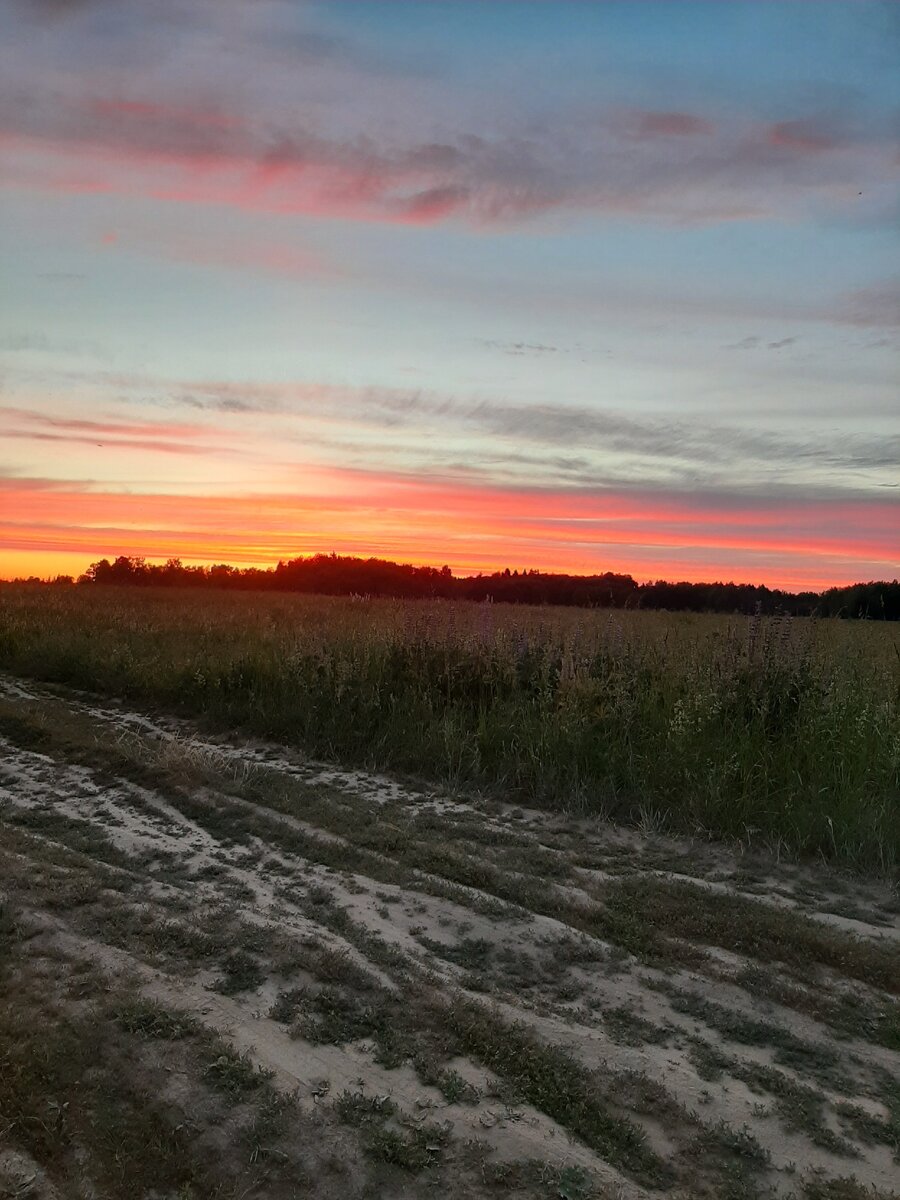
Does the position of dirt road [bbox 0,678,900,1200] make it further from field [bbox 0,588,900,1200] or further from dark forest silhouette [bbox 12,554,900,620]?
dark forest silhouette [bbox 12,554,900,620]

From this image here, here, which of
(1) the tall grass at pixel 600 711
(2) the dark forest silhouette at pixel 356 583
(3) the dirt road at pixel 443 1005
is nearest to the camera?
(3) the dirt road at pixel 443 1005

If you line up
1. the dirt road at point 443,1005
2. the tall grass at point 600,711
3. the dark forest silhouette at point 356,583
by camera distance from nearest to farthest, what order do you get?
the dirt road at point 443,1005
the tall grass at point 600,711
the dark forest silhouette at point 356,583

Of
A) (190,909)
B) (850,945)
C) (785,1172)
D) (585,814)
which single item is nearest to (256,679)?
(585,814)

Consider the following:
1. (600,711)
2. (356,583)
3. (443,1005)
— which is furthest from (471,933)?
(356,583)

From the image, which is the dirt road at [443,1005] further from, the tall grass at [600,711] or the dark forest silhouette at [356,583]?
the dark forest silhouette at [356,583]

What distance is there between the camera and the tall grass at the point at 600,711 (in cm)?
564

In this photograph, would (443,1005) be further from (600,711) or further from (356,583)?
(356,583)

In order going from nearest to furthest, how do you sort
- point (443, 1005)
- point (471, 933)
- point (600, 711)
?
point (443, 1005)
point (471, 933)
point (600, 711)

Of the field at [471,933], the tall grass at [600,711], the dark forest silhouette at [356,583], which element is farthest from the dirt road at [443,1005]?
the dark forest silhouette at [356,583]

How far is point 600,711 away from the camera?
→ 6.87 m

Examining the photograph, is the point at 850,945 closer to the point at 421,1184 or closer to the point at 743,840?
the point at 743,840

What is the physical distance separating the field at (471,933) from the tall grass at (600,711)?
0.03 metres

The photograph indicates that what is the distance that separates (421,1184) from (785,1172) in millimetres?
1083

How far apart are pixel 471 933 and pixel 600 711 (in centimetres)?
321
